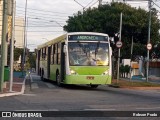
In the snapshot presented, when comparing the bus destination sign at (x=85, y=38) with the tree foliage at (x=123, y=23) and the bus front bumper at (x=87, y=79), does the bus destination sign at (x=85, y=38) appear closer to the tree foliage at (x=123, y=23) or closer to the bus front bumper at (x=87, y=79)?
the bus front bumper at (x=87, y=79)

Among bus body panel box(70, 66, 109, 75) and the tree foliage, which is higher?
the tree foliage

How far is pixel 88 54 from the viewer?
26906 mm

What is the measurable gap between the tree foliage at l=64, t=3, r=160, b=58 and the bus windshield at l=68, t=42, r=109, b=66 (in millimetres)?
20138

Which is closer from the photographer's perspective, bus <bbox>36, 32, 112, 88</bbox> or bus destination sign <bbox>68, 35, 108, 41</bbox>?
bus <bbox>36, 32, 112, 88</bbox>

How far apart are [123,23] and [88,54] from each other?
21.1 m

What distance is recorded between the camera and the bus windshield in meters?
26.9

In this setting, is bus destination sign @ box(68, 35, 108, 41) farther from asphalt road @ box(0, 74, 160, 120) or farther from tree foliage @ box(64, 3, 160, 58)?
tree foliage @ box(64, 3, 160, 58)

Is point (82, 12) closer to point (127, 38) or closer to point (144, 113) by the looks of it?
point (127, 38)

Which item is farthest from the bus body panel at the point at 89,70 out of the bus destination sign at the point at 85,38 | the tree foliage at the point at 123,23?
the tree foliage at the point at 123,23

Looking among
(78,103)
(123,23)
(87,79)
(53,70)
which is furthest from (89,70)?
(123,23)

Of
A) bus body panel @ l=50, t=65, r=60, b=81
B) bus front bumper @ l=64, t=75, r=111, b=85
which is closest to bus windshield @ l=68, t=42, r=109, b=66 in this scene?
bus front bumper @ l=64, t=75, r=111, b=85

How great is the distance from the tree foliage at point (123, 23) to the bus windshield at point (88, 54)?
20138 mm

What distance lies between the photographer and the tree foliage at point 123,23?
156 ft

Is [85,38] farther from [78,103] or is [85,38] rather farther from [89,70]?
[78,103]
